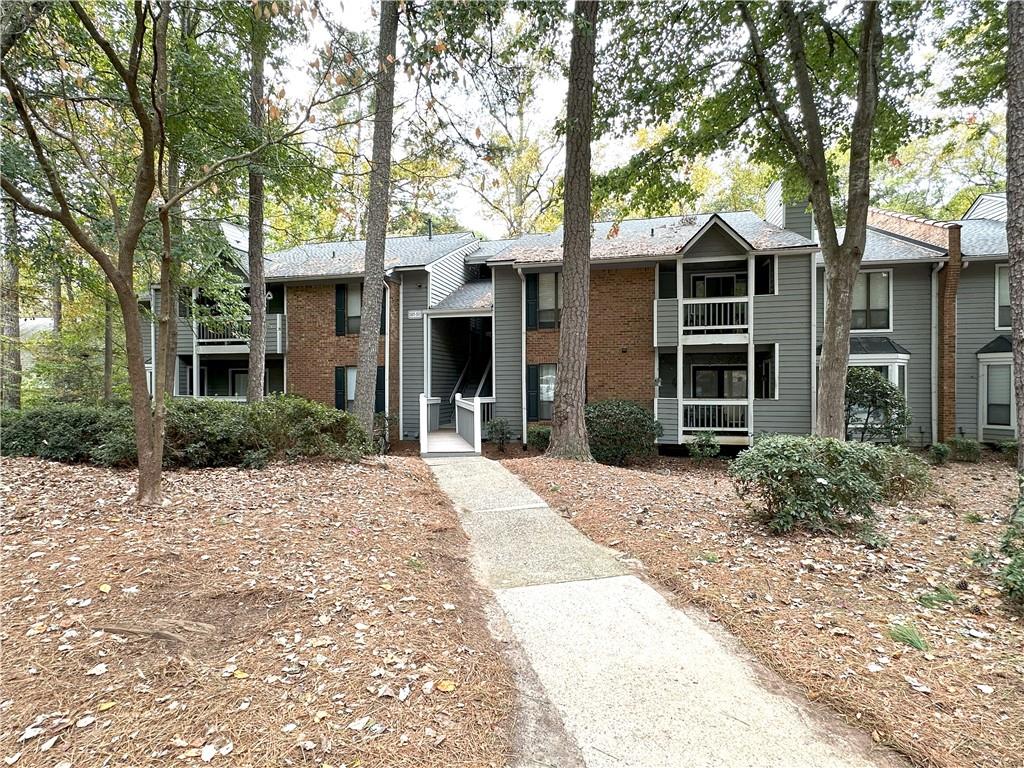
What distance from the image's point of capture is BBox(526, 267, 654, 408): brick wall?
46.0 ft

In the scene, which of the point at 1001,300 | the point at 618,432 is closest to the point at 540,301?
the point at 618,432

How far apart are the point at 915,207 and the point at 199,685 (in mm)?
32957

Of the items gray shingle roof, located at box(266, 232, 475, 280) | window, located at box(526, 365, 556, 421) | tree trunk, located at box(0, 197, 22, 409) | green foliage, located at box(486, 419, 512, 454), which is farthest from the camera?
gray shingle roof, located at box(266, 232, 475, 280)

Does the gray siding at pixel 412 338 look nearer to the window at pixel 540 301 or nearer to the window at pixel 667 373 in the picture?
the window at pixel 540 301

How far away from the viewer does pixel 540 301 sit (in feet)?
48.5

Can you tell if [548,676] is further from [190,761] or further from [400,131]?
[400,131]

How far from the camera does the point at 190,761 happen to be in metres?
1.87

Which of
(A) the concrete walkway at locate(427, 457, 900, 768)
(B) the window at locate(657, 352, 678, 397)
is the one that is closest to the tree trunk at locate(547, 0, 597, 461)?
(A) the concrete walkway at locate(427, 457, 900, 768)

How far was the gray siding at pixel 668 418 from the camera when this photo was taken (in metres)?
13.7

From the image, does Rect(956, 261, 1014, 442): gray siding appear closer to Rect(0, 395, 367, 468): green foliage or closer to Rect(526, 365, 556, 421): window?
Rect(526, 365, 556, 421): window

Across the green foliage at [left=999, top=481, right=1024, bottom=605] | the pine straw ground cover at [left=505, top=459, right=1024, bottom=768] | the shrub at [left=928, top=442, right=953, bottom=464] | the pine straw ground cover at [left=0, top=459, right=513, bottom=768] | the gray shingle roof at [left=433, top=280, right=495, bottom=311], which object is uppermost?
the gray shingle roof at [left=433, top=280, right=495, bottom=311]

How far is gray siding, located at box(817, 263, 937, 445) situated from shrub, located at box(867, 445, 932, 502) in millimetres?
8362

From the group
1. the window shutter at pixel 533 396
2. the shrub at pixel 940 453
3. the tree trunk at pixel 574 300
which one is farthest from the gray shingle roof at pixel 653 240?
the shrub at pixel 940 453

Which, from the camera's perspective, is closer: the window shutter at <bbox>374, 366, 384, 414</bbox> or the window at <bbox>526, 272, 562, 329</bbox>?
the window at <bbox>526, 272, 562, 329</bbox>
